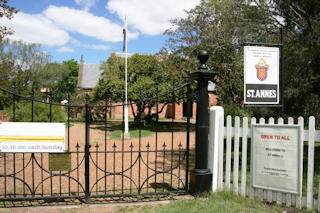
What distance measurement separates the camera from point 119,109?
31.2 metres

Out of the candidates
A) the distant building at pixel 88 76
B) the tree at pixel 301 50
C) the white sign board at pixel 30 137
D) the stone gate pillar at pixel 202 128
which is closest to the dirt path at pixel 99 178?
the white sign board at pixel 30 137

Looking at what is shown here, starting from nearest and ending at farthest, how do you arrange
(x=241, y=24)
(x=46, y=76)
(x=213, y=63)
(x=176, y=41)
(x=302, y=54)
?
(x=302, y=54) → (x=241, y=24) → (x=213, y=63) → (x=176, y=41) → (x=46, y=76)

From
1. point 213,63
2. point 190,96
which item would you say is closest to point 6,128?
point 190,96

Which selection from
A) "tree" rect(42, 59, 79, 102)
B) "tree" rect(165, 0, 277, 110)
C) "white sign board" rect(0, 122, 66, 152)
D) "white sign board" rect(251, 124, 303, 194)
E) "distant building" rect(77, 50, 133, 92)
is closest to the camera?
"white sign board" rect(251, 124, 303, 194)

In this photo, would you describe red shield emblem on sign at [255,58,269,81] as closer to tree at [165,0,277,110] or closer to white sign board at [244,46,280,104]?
white sign board at [244,46,280,104]

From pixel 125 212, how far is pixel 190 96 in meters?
2.29

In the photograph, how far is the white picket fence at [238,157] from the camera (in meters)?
3.62

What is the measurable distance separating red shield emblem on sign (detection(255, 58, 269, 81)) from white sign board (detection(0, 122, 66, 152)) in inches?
140

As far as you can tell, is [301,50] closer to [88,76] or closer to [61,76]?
[88,76]

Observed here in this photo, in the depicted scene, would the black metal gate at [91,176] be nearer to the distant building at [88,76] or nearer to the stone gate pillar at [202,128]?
the stone gate pillar at [202,128]

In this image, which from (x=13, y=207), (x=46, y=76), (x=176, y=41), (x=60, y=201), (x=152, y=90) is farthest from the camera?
(x=46, y=76)

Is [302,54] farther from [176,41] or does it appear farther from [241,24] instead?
[176,41]

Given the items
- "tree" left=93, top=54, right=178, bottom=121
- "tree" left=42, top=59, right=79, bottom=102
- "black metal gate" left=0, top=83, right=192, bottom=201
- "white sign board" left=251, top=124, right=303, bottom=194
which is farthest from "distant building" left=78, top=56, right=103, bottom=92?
"white sign board" left=251, top=124, right=303, bottom=194

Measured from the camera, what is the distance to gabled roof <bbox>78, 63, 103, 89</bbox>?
39.4 metres
